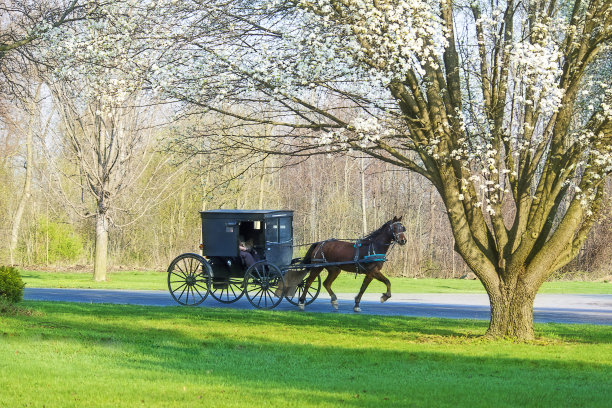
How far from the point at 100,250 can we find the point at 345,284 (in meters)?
9.50

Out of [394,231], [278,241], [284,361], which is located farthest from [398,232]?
[284,361]

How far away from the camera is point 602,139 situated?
40.3ft

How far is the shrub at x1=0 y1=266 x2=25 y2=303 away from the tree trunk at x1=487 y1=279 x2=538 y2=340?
9.42m

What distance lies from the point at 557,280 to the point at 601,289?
5893 mm

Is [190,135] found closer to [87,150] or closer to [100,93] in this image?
[100,93]

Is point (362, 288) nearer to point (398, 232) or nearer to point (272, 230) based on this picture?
point (398, 232)

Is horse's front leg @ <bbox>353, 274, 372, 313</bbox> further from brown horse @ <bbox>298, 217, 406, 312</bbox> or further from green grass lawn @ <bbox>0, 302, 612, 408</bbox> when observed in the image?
green grass lawn @ <bbox>0, 302, 612, 408</bbox>

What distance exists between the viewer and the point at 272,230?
61.9 feet

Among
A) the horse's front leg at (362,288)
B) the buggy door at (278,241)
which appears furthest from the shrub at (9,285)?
the horse's front leg at (362,288)

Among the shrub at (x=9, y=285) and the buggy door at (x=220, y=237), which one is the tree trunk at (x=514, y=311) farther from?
the shrub at (x=9, y=285)

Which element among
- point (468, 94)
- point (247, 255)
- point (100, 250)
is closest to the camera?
point (468, 94)

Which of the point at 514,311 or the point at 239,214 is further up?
the point at 239,214

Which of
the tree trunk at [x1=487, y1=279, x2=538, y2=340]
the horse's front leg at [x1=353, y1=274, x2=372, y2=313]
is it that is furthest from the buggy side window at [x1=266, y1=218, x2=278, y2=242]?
the tree trunk at [x1=487, y1=279, x2=538, y2=340]

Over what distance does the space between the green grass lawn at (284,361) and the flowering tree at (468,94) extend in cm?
174
